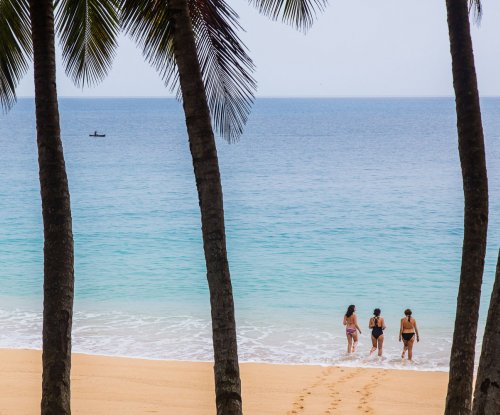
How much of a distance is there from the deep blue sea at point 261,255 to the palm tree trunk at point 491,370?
570 inches

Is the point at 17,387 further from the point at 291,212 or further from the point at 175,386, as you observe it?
the point at 291,212

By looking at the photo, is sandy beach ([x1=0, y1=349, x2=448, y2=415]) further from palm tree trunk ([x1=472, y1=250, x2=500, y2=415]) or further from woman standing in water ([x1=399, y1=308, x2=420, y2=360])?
palm tree trunk ([x1=472, y1=250, x2=500, y2=415])

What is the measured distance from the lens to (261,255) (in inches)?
1497

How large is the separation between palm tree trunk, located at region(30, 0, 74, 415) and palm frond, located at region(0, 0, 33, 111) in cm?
129

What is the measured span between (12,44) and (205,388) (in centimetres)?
866

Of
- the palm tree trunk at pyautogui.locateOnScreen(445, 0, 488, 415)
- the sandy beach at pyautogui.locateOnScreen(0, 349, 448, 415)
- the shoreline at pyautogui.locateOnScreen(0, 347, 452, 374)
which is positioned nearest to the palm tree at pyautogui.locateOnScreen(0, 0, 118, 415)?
the palm tree trunk at pyautogui.locateOnScreen(445, 0, 488, 415)

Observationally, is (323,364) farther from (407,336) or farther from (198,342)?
(198,342)

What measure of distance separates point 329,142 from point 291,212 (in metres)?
66.2

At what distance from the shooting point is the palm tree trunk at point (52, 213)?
7738mm

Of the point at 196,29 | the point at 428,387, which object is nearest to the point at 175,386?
the point at 428,387

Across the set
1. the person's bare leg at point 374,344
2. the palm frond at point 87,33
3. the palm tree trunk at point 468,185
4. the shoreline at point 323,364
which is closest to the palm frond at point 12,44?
the palm frond at point 87,33

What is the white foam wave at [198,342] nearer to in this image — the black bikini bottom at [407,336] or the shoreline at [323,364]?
the shoreline at [323,364]

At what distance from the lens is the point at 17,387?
15359 mm

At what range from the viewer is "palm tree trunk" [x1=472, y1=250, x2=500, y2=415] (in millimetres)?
4449
